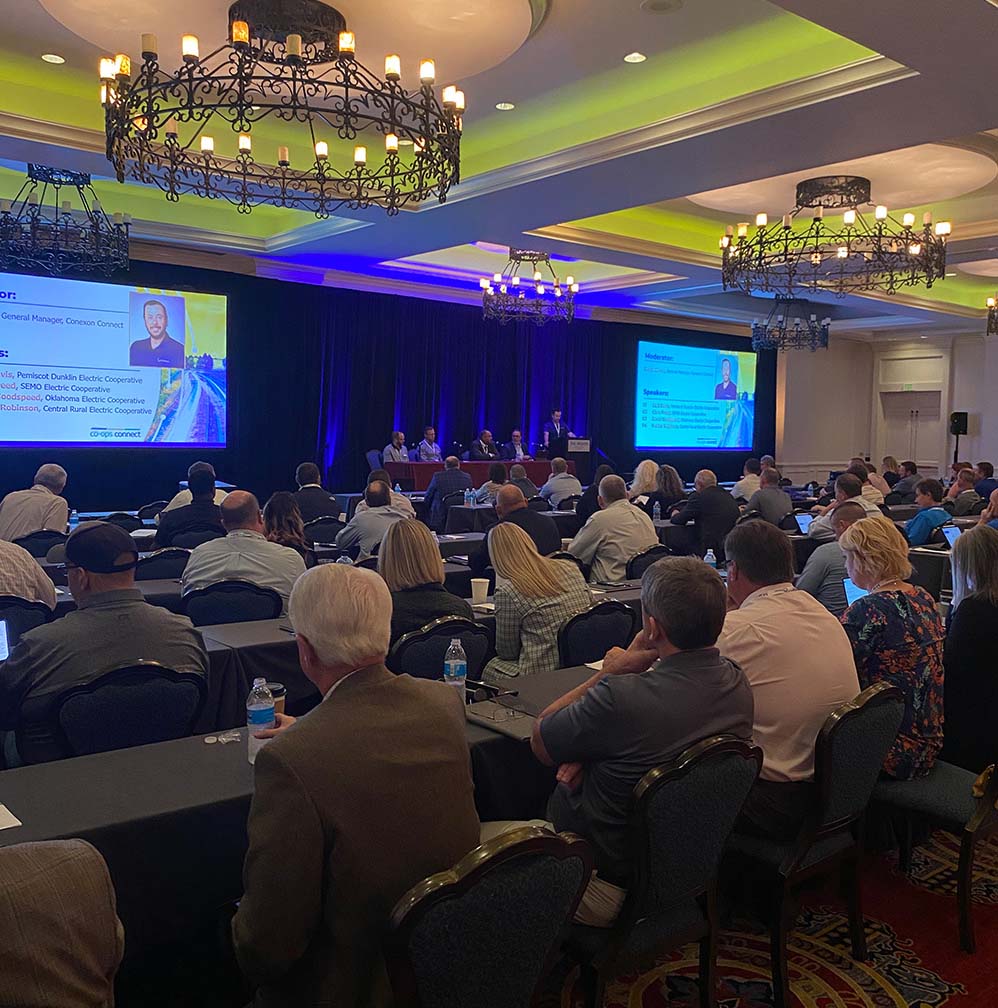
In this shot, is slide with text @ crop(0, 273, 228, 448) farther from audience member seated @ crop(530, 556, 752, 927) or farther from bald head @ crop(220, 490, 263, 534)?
audience member seated @ crop(530, 556, 752, 927)

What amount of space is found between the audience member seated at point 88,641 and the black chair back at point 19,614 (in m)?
1.08

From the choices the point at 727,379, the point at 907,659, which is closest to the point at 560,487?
the point at 907,659

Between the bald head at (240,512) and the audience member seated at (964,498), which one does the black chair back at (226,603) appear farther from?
the audience member seated at (964,498)

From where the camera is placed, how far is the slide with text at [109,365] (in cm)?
1110

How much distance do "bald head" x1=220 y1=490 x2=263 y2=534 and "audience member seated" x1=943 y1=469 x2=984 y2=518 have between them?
7.99 meters

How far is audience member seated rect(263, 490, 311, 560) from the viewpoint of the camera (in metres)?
5.97

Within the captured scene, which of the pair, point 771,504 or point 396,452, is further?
point 396,452

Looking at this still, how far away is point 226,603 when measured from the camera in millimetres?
4824

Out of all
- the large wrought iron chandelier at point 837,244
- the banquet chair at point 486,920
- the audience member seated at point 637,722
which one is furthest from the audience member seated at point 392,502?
the banquet chair at point 486,920

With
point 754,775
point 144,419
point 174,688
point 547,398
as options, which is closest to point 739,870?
point 754,775

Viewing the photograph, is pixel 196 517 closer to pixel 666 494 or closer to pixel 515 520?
pixel 515 520

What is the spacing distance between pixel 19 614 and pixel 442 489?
753cm

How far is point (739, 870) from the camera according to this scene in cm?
288

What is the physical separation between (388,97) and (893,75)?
119 inches
